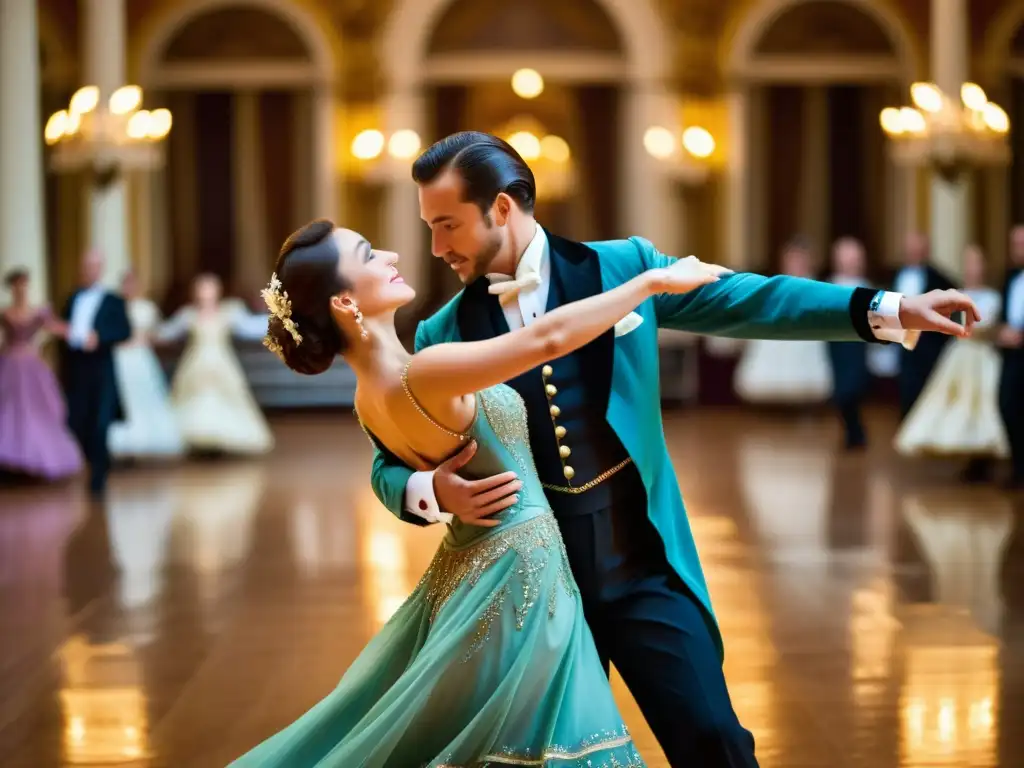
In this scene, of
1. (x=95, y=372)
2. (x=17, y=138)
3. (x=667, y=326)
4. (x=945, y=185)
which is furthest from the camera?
(x=945, y=185)

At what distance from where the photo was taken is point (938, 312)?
88.2 inches

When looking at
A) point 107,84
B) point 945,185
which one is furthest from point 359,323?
point 945,185

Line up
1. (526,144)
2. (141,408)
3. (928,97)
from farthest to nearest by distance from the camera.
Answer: (526,144) < (928,97) < (141,408)

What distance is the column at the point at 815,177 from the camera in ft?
47.7

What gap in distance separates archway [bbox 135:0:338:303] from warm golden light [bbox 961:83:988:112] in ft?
21.3

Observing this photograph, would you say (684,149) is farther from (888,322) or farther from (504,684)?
(504,684)

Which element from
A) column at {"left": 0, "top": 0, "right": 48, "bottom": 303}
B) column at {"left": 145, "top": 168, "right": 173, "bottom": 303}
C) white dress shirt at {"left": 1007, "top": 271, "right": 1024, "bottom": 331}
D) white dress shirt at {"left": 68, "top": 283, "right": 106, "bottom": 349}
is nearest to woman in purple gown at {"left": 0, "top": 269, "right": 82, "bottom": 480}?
white dress shirt at {"left": 68, "top": 283, "right": 106, "bottom": 349}

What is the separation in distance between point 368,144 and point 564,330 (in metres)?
12.1

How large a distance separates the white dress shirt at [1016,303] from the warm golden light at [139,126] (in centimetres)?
591

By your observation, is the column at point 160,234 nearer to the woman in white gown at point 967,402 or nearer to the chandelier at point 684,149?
the chandelier at point 684,149

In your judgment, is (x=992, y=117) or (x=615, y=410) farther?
(x=992, y=117)

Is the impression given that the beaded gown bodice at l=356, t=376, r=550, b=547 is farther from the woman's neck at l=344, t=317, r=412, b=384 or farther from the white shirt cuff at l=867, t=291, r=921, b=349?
the white shirt cuff at l=867, t=291, r=921, b=349

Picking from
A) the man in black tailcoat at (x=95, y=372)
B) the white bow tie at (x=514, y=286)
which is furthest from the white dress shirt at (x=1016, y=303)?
the white bow tie at (x=514, y=286)

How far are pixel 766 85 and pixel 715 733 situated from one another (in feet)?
42.5
